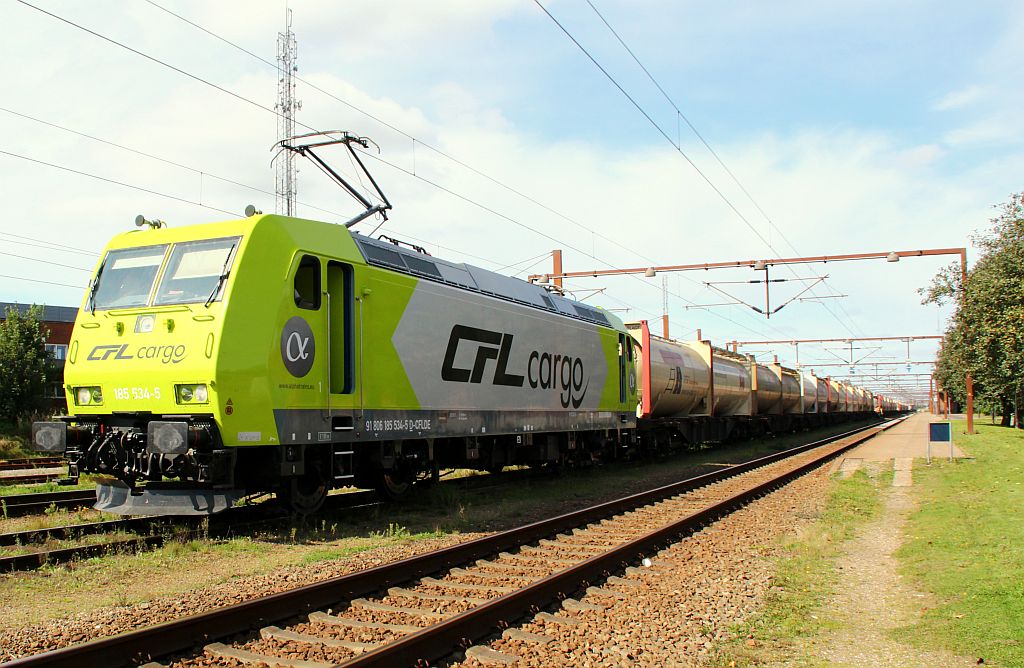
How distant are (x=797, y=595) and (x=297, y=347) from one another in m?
6.36

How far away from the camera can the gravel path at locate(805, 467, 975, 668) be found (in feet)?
19.4

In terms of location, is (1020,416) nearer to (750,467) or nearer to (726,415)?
(726,415)

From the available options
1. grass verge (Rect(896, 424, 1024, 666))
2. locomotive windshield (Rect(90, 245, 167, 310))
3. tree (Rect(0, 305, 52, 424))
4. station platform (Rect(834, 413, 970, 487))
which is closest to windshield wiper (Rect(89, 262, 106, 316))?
locomotive windshield (Rect(90, 245, 167, 310))

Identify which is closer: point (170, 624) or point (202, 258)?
point (170, 624)

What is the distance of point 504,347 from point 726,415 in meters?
19.1

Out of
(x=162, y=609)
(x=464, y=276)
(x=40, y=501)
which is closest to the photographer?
(x=162, y=609)

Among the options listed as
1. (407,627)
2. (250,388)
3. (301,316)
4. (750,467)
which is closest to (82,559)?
(250,388)

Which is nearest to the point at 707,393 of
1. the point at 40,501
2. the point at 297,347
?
the point at 297,347

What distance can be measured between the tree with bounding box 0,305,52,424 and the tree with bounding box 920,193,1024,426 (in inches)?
1432

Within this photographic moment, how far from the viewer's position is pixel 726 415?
3120 centimetres

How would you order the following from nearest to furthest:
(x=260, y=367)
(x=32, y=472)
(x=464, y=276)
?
(x=260, y=367) → (x=464, y=276) → (x=32, y=472)

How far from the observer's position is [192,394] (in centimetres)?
895

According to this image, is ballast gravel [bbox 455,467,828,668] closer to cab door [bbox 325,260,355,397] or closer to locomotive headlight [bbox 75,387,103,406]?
cab door [bbox 325,260,355,397]

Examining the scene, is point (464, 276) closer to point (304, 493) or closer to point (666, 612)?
point (304, 493)
